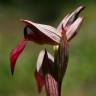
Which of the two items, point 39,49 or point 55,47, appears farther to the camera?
point 39,49

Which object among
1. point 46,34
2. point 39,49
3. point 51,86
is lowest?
point 39,49

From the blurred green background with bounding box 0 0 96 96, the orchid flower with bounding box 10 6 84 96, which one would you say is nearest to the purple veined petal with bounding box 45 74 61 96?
the orchid flower with bounding box 10 6 84 96

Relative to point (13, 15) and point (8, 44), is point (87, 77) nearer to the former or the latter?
point (8, 44)

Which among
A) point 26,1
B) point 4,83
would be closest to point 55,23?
point 26,1

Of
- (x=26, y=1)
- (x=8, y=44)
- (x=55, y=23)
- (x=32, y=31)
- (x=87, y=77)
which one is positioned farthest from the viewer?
(x=26, y=1)

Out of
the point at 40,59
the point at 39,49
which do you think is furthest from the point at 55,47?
the point at 39,49

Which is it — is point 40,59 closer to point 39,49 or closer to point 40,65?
point 40,65

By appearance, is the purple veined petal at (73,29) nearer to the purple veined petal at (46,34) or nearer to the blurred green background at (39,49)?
the purple veined petal at (46,34)

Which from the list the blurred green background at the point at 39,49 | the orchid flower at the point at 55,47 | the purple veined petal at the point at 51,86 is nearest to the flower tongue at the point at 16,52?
the orchid flower at the point at 55,47
